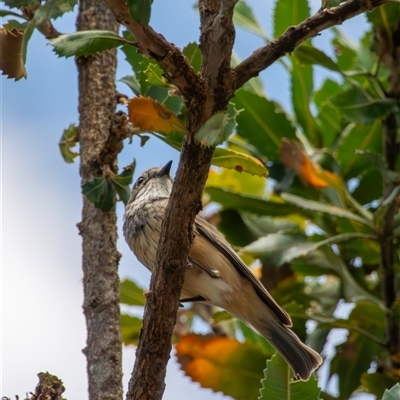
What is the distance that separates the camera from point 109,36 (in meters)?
3.07

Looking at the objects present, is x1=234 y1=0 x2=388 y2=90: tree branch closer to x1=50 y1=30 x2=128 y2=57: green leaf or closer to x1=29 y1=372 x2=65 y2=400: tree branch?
x1=50 y1=30 x2=128 y2=57: green leaf

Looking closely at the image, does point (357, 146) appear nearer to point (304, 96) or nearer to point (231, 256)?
point (304, 96)

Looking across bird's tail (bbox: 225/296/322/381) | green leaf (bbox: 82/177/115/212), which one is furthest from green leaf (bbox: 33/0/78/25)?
bird's tail (bbox: 225/296/322/381)

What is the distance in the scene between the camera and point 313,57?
15.9ft

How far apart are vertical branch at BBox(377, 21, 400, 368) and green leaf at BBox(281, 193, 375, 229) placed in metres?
0.14

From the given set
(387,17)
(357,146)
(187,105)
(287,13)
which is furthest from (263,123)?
(187,105)

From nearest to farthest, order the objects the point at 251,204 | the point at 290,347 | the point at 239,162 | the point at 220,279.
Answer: the point at 239,162 → the point at 290,347 → the point at 220,279 → the point at 251,204

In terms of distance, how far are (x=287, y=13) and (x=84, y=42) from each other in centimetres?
267

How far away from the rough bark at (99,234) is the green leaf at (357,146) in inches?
67.9

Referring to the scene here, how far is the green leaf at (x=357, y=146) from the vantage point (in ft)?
17.6

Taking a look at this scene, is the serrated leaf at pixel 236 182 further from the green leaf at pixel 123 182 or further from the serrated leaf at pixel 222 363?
the green leaf at pixel 123 182

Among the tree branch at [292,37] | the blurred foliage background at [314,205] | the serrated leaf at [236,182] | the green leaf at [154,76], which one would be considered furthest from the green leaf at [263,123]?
the tree branch at [292,37]

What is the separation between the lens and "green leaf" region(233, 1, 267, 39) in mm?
5770

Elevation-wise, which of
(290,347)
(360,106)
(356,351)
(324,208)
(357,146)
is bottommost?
(290,347)
